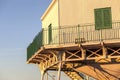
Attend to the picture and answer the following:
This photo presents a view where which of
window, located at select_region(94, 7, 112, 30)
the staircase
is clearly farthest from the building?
the staircase

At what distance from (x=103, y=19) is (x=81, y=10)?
7.25 ft

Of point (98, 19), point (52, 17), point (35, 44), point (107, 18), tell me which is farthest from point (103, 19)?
point (35, 44)

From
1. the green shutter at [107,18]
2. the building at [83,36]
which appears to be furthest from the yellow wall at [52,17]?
Answer: the green shutter at [107,18]

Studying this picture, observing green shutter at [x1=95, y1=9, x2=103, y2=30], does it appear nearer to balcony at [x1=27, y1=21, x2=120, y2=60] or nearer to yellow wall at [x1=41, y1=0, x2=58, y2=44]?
balcony at [x1=27, y1=21, x2=120, y2=60]

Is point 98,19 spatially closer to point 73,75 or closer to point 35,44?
point 35,44

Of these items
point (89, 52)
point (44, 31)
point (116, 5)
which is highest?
point (116, 5)

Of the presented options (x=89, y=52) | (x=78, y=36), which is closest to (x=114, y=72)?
(x=89, y=52)

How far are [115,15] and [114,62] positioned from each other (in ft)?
14.4

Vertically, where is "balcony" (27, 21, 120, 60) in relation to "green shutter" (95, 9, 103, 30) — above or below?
below

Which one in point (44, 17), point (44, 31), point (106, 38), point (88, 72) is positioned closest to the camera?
point (106, 38)

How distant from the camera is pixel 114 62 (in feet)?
95.8

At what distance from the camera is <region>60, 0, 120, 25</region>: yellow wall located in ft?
90.4

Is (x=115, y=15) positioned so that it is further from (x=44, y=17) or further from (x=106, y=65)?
(x=44, y=17)

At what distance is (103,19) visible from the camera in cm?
2709
